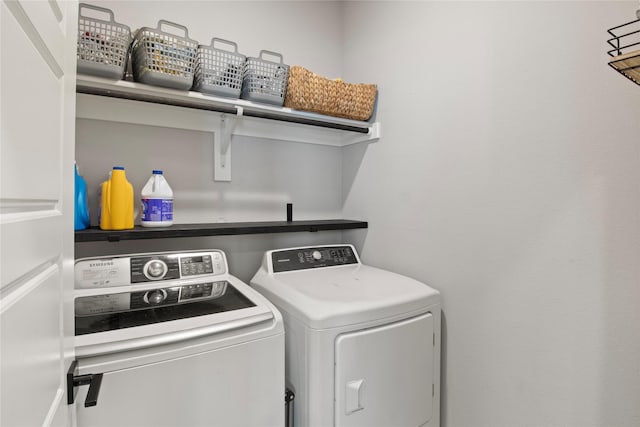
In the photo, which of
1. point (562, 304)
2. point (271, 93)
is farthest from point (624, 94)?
point (271, 93)

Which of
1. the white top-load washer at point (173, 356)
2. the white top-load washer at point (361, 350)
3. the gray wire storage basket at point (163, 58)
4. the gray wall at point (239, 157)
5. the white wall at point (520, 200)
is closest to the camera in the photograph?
the white top-load washer at point (173, 356)

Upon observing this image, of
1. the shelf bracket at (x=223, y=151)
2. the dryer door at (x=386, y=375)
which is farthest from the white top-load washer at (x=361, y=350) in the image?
the shelf bracket at (x=223, y=151)

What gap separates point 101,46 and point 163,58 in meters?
0.23

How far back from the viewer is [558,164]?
1241mm

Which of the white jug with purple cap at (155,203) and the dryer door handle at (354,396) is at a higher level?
the white jug with purple cap at (155,203)

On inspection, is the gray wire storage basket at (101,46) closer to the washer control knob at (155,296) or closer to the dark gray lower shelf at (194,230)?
the dark gray lower shelf at (194,230)

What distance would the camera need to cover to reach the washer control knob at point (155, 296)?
133 centimetres

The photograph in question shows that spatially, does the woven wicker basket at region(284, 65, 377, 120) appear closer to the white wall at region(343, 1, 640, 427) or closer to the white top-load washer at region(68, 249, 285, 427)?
the white wall at region(343, 1, 640, 427)

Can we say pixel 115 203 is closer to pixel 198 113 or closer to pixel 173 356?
pixel 198 113

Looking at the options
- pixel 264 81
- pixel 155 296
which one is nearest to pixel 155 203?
pixel 155 296

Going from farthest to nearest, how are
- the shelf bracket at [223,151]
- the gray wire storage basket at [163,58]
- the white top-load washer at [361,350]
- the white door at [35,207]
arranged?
the shelf bracket at [223,151], the gray wire storage basket at [163,58], the white top-load washer at [361,350], the white door at [35,207]

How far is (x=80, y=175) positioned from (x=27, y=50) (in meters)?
1.27

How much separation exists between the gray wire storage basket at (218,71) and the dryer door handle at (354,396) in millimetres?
1435

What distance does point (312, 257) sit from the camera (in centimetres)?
198
